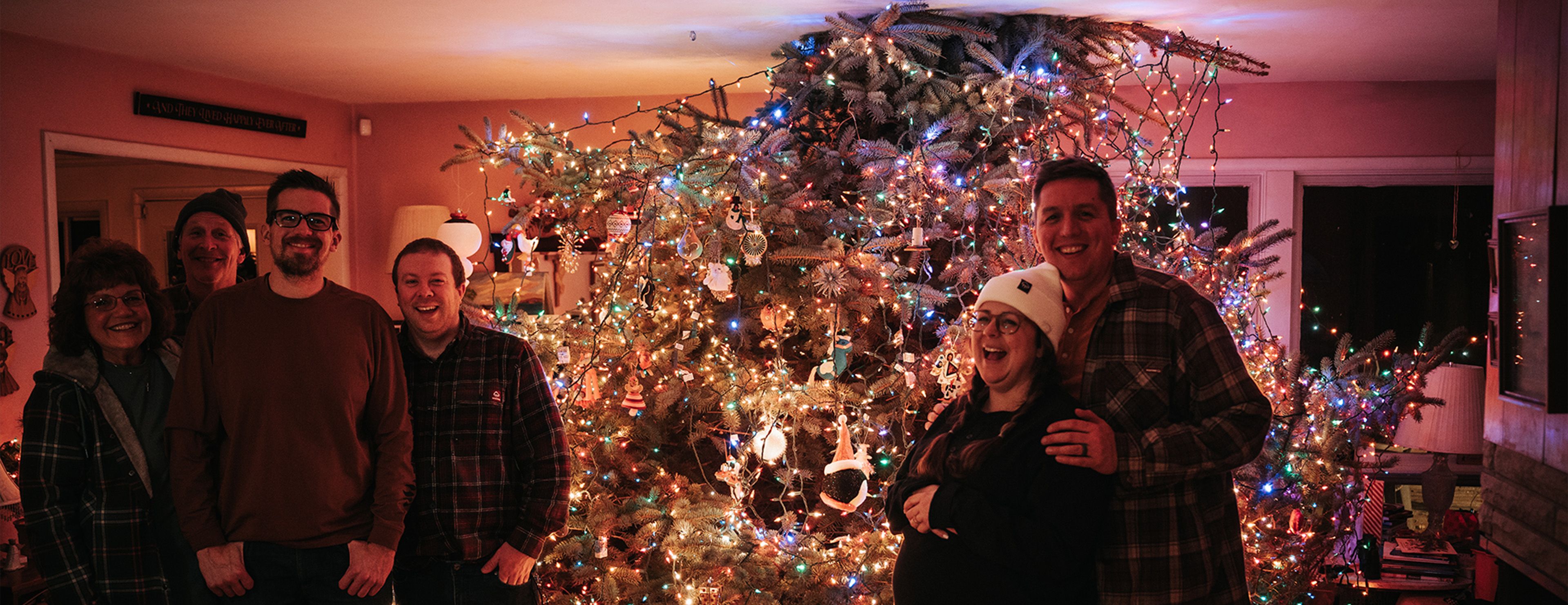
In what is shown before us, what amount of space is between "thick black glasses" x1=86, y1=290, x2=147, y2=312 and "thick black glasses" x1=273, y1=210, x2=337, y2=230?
0.46 m

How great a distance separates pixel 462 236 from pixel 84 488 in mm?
3084

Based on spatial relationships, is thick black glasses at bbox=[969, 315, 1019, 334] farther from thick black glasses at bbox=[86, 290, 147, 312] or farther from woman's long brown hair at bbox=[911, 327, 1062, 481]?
thick black glasses at bbox=[86, 290, 147, 312]

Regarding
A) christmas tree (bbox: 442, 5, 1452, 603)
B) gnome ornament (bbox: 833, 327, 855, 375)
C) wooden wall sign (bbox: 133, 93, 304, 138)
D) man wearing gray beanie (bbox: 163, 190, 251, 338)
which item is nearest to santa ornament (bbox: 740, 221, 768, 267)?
christmas tree (bbox: 442, 5, 1452, 603)

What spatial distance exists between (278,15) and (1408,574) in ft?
17.0

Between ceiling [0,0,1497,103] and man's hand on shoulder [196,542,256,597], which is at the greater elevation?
ceiling [0,0,1497,103]

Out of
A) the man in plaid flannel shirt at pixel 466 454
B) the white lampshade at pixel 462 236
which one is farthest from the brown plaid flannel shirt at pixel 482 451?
the white lampshade at pixel 462 236

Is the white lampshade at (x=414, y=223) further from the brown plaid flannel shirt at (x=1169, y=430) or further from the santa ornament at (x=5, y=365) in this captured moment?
the brown plaid flannel shirt at (x=1169, y=430)

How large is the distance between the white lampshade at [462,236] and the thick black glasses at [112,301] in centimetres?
285

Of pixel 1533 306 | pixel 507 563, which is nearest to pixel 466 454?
pixel 507 563

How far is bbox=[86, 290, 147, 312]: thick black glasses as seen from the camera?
213cm

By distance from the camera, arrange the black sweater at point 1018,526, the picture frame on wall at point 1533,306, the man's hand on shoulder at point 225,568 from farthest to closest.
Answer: the picture frame on wall at point 1533,306, the man's hand on shoulder at point 225,568, the black sweater at point 1018,526

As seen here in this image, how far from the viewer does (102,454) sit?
6.86 feet

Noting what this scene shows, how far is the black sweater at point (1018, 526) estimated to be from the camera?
162 centimetres

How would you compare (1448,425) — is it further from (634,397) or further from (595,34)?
(595,34)
